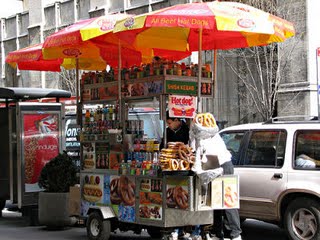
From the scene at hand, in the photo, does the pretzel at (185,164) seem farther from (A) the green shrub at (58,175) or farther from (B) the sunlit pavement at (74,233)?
(A) the green shrub at (58,175)

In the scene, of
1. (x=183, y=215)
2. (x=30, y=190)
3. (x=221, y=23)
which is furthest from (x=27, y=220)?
(x=221, y=23)

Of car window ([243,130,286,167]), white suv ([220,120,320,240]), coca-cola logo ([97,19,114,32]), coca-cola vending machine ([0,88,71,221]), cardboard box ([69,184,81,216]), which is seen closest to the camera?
white suv ([220,120,320,240])

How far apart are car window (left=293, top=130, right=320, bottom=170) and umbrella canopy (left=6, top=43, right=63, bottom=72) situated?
5.37 metres

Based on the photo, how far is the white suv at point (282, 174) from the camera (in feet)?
27.9

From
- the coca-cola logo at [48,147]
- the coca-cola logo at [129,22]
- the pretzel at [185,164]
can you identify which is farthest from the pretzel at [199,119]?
the coca-cola logo at [48,147]

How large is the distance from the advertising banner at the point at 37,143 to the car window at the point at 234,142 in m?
4.02

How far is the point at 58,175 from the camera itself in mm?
11023

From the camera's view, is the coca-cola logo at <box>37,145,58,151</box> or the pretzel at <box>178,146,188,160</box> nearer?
the pretzel at <box>178,146,188,160</box>

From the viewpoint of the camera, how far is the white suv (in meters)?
8.51

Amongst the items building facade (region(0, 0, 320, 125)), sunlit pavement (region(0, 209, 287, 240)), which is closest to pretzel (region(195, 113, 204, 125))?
sunlit pavement (region(0, 209, 287, 240))

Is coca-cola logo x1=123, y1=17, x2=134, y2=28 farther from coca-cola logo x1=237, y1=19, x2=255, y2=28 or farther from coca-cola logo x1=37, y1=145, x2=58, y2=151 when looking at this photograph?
coca-cola logo x1=37, y1=145, x2=58, y2=151

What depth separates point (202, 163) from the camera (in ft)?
26.6

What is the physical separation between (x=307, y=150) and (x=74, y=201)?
4.07m

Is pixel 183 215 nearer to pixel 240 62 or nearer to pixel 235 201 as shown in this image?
pixel 235 201
